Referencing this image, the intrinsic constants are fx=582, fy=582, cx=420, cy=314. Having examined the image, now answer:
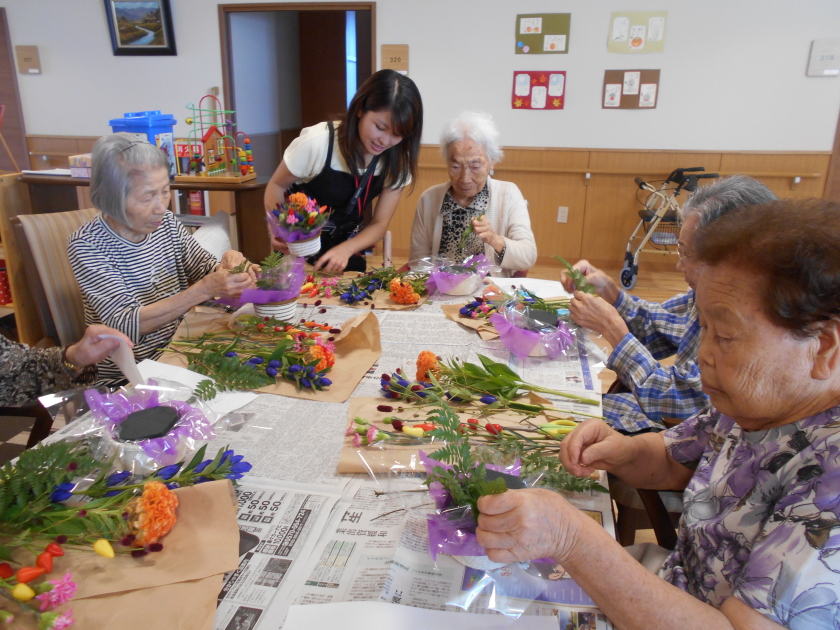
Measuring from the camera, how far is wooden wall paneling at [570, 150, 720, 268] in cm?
559

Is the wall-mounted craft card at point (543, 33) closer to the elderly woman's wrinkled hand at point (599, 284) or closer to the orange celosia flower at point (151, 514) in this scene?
the elderly woman's wrinkled hand at point (599, 284)

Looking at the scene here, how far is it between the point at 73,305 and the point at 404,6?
15.1 ft

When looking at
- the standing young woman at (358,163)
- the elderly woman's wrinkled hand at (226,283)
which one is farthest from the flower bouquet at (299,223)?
the standing young woman at (358,163)

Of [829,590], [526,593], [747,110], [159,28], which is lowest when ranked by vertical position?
[526,593]

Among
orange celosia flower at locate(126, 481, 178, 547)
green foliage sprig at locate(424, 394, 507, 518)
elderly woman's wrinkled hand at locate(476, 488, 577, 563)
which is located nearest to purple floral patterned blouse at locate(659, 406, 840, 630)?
elderly woman's wrinkled hand at locate(476, 488, 577, 563)

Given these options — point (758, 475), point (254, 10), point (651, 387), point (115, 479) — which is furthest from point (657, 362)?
point (254, 10)

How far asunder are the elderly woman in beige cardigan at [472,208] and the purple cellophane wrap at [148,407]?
1684mm

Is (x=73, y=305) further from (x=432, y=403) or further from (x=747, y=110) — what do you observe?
(x=747, y=110)

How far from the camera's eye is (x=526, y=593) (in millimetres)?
874

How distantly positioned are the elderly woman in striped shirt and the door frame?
14.2 feet

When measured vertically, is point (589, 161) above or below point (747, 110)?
below

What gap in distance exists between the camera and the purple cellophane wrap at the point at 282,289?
1.86m

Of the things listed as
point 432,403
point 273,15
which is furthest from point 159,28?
point 432,403

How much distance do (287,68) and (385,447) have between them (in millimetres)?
7384
